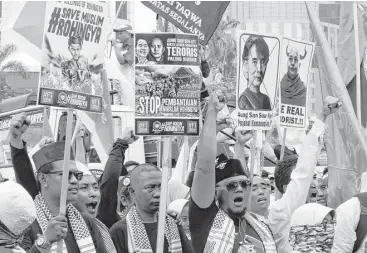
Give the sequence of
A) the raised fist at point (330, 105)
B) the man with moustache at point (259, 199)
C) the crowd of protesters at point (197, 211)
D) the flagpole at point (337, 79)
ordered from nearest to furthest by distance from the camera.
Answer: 1. the crowd of protesters at point (197, 211)
2. the raised fist at point (330, 105)
3. the man with moustache at point (259, 199)
4. the flagpole at point (337, 79)

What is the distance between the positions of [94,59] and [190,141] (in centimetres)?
427

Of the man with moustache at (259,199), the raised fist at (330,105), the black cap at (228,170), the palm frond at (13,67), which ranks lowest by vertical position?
the man with moustache at (259,199)

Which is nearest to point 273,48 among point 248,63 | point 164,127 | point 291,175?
point 248,63

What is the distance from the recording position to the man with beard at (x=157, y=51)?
6.67 m

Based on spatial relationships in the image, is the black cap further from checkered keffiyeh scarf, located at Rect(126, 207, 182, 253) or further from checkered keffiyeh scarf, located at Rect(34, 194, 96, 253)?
checkered keffiyeh scarf, located at Rect(34, 194, 96, 253)

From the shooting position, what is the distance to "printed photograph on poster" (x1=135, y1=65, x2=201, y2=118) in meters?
6.65

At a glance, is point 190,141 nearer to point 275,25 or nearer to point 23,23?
point 23,23

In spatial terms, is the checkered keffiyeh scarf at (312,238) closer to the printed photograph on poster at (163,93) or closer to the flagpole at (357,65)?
the printed photograph on poster at (163,93)

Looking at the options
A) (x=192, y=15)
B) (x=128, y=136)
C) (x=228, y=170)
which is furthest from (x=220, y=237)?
(x=192, y=15)

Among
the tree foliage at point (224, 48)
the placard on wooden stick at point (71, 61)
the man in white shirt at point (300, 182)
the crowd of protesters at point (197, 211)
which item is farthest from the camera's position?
the tree foliage at point (224, 48)

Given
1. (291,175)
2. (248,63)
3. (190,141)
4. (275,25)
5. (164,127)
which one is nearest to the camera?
(164,127)

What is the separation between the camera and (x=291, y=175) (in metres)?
7.24

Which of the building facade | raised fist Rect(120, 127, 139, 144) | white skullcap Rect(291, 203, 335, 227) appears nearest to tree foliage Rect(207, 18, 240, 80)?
the building facade

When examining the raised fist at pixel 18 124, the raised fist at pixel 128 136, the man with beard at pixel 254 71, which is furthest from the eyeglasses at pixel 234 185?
the man with beard at pixel 254 71
